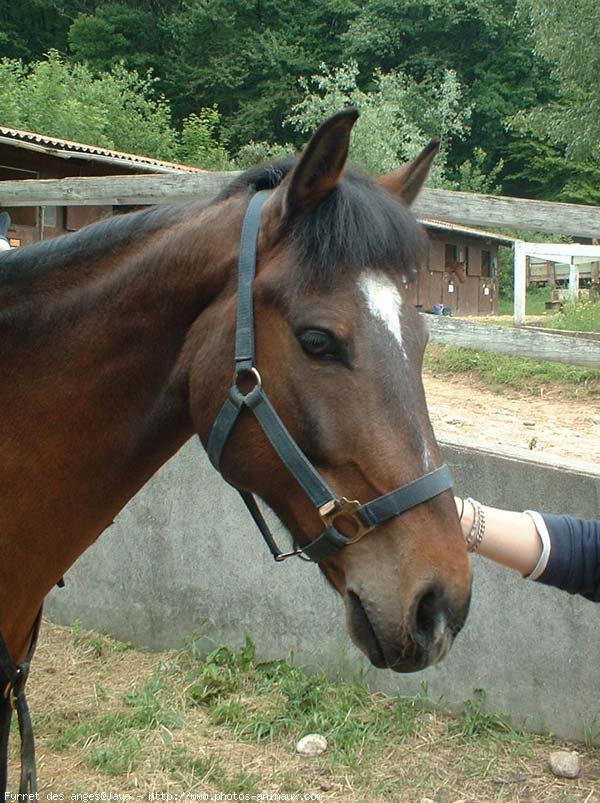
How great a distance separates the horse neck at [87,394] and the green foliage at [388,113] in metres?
17.7

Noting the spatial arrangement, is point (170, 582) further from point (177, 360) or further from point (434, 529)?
point (434, 529)

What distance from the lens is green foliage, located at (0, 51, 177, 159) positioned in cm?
1991

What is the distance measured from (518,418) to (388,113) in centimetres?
2298

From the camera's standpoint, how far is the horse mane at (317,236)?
159 centimetres

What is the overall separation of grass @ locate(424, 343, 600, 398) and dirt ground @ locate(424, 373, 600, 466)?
0.17 metres

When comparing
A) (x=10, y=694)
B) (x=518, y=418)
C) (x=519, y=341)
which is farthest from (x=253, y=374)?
(x=518, y=418)

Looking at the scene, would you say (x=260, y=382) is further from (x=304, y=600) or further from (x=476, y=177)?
(x=476, y=177)

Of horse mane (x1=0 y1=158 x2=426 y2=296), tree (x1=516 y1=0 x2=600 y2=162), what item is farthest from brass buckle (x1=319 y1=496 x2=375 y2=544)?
tree (x1=516 y1=0 x2=600 y2=162)

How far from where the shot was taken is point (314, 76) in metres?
28.5

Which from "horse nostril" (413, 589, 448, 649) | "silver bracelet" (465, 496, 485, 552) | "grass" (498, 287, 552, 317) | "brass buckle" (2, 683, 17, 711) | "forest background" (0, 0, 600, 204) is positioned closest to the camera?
"horse nostril" (413, 589, 448, 649)

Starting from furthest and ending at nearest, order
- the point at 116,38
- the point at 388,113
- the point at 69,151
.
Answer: the point at 116,38
the point at 388,113
the point at 69,151

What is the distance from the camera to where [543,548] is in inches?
87.7

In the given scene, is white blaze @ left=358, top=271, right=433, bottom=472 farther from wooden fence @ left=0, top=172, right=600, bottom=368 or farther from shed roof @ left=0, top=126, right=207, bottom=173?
shed roof @ left=0, top=126, right=207, bottom=173

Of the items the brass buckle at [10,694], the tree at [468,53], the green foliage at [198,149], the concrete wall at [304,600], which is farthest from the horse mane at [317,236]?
the tree at [468,53]
